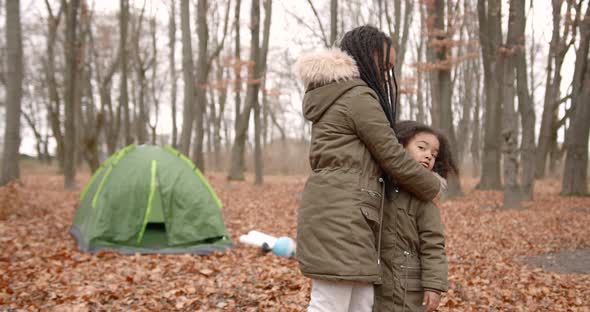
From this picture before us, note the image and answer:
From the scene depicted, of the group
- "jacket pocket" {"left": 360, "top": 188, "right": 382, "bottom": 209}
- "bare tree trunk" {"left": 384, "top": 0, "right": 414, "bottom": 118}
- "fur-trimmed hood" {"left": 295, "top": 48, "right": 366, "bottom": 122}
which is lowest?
"jacket pocket" {"left": 360, "top": 188, "right": 382, "bottom": 209}

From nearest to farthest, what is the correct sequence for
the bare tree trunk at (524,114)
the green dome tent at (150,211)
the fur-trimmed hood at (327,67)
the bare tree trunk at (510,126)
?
the fur-trimmed hood at (327,67), the green dome tent at (150,211), the bare tree trunk at (524,114), the bare tree trunk at (510,126)

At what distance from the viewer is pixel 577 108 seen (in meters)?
14.1

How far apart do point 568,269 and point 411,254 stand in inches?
195

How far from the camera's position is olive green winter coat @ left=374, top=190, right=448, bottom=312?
8.19ft

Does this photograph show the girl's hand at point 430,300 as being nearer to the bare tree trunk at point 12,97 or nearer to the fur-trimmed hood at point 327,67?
the fur-trimmed hood at point 327,67

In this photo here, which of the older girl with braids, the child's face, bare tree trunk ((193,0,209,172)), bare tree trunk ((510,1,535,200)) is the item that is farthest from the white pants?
bare tree trunk ((193,0,209,172))

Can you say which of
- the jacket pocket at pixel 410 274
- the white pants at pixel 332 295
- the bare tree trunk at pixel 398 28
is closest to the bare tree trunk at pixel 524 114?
the bare tree trunk at pixel 398 28

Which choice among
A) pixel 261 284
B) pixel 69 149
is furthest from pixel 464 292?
pixel 69 149

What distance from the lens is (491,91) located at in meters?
15.4

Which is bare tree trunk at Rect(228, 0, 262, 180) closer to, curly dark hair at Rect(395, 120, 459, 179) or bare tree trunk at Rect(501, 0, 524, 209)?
bare tree trunk at Rect(501, 0, 524, 209)

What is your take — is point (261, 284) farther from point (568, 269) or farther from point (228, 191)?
point (228, 191)

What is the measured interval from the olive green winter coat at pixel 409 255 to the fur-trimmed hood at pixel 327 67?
62 centimetres

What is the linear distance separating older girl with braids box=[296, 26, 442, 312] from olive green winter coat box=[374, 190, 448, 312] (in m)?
0.07

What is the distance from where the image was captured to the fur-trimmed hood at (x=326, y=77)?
2.45 meters
